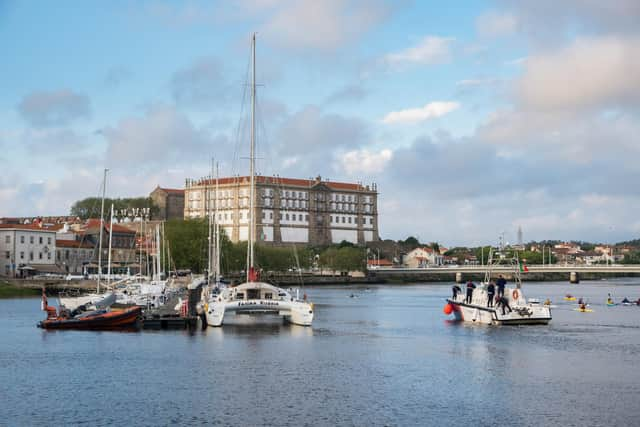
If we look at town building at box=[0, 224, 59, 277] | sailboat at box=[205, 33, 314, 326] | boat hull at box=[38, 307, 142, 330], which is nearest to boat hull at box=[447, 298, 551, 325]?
sailboat at box=[205, 33, 314, 326]

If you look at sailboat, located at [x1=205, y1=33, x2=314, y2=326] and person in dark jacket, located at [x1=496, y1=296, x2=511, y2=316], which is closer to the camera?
sailboat, located at [x1=205, y1=33, x2=314, y2=326]

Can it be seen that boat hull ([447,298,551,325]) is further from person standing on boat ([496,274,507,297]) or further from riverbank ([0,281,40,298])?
riverbank ([0,281,40,298])

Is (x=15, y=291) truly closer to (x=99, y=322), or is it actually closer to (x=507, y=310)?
(x=99, y=322)

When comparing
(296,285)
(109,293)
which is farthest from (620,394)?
(296,285)

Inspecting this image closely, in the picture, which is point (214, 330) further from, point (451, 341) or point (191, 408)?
point (191, 408)

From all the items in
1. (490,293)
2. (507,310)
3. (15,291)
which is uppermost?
(15,291)

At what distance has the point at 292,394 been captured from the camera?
122 ft

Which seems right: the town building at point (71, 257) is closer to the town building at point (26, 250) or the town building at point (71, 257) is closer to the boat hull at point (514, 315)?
the town building at point (26, 250)

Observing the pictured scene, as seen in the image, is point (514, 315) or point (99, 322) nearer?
point (99, 322)

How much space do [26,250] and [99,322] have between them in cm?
8582

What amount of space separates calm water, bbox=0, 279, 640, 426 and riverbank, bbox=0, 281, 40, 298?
48.7 metres

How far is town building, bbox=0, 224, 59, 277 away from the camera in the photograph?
139250mm

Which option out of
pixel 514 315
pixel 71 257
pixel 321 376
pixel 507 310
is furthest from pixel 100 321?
pixel 71 257

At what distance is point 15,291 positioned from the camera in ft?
376
